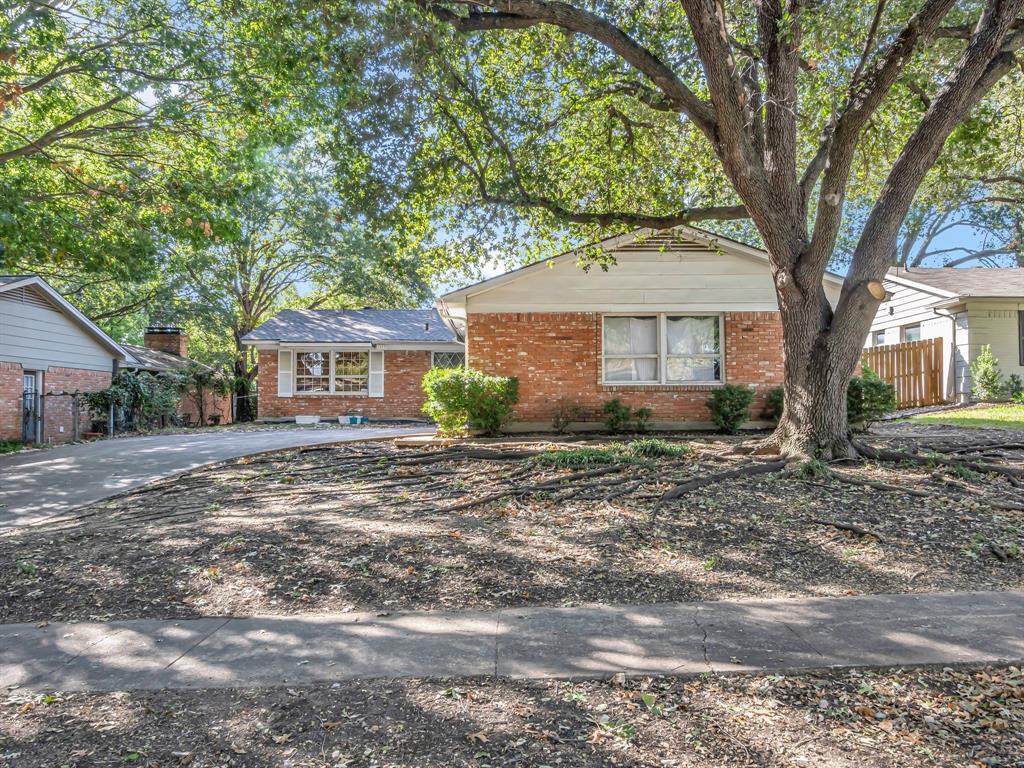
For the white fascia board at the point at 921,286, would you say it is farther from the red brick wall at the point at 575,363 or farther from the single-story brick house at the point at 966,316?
the red brick wall at the point at 575,363

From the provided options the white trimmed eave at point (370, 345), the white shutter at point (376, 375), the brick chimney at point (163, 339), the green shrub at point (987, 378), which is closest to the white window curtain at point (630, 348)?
the white trimmed eave at point (370, 345)

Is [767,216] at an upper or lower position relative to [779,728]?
upper

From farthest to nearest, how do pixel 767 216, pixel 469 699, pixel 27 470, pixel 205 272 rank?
pixel 205 272, pixel 27 470, pixel 767 216, pixel 469 699

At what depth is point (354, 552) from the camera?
497 cm

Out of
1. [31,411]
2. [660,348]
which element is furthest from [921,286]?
[31,411]

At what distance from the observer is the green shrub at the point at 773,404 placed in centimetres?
1232

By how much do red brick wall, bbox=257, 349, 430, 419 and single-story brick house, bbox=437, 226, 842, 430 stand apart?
29.2 feet

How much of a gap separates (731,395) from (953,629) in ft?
28.8

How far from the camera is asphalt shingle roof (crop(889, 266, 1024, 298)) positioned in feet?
54.6

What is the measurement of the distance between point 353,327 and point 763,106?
56.5ft

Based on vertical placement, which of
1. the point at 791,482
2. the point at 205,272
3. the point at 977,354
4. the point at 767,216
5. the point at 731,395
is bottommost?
the point at 791,482

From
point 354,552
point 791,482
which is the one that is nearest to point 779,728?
point 354,552

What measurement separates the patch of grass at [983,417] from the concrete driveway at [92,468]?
46.3ft

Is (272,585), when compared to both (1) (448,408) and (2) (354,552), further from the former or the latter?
(1) (448,408)
